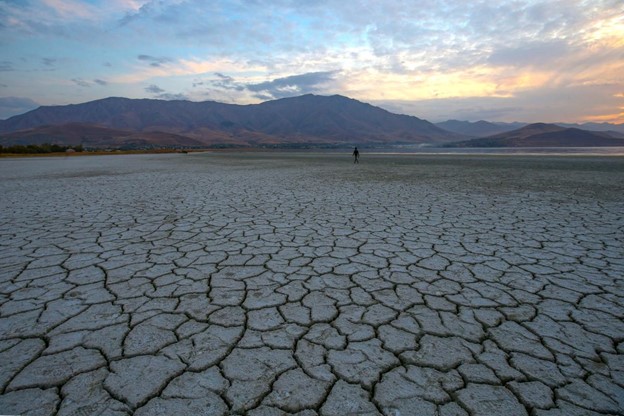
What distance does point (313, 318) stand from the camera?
2.21 meters

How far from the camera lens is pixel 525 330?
80.8 inches

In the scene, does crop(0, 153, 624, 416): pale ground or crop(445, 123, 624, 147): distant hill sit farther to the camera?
crop(445, 123, 624, 147): distant hill

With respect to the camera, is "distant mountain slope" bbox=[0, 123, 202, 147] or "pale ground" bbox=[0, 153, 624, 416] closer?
"pale ground" bbox=[0, 153, 624, 416]

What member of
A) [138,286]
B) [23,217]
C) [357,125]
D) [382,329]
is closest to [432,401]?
[382,329]

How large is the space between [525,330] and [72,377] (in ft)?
8.63

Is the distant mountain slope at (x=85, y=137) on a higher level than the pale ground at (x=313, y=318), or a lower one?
higher

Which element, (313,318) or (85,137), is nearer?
(313,318)

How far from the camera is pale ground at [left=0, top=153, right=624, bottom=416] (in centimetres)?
152

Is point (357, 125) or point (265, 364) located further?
point (357, 125)

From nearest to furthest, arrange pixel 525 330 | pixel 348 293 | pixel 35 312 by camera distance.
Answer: pixel 525 330
pixel 35 312
pixel 348 293

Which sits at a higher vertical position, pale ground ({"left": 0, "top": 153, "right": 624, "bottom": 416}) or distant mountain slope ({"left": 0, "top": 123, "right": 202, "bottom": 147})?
distant mountain slope ({"left": 0, "top": 123, "right": 202, "bottom": 147})

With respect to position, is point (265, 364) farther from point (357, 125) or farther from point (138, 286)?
point (357, 125)

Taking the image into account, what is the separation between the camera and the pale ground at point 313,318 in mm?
1523

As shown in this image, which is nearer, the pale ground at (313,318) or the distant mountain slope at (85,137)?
the pale ground at (313,318)
